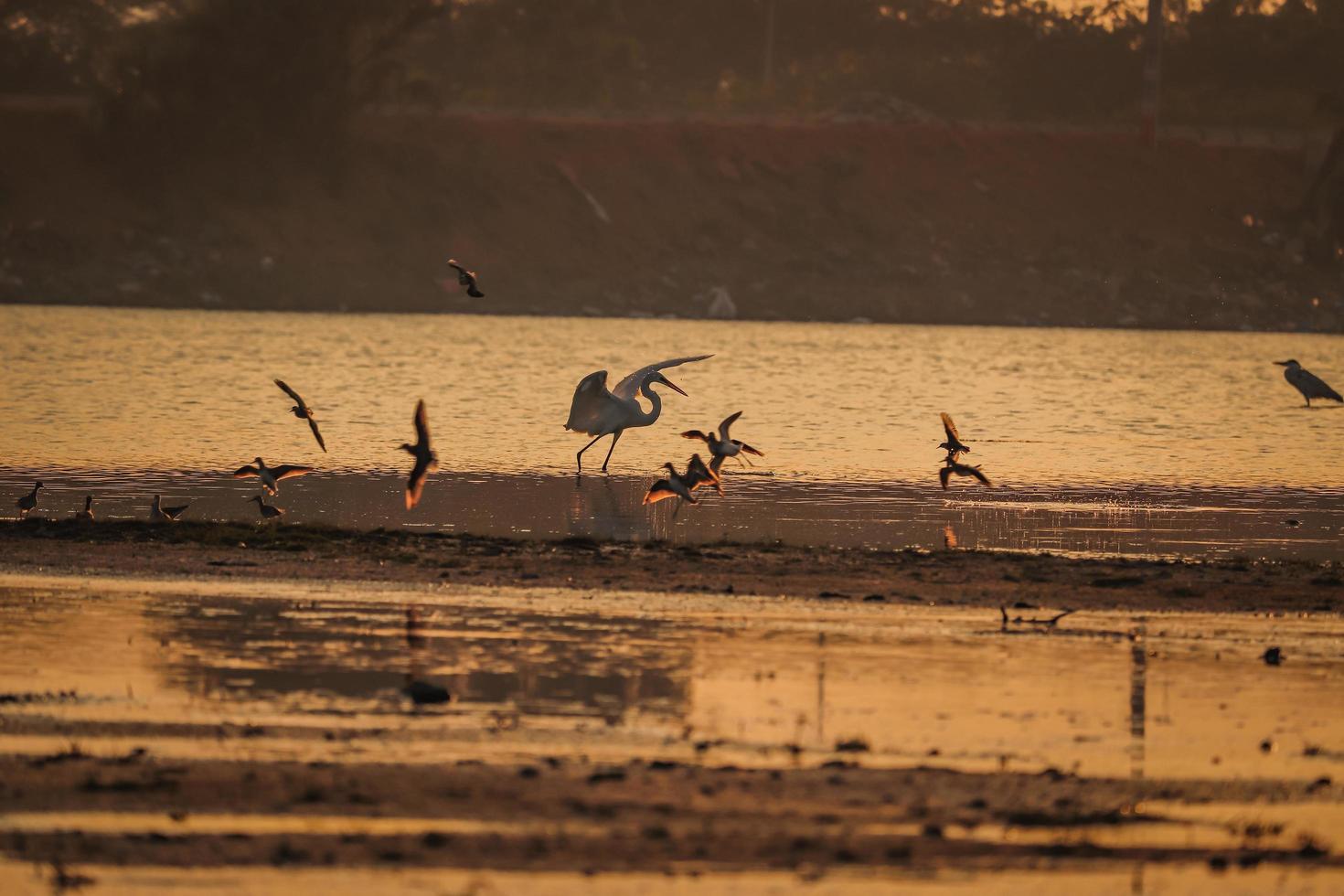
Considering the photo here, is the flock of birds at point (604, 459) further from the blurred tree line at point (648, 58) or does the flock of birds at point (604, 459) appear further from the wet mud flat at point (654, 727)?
the blurred tree line at point (648, 58)

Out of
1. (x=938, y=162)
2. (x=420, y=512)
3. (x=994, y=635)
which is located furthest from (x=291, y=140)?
(x=994, y=635)

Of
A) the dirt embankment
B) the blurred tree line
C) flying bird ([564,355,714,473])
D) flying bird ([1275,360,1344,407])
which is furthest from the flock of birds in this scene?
the blurred tree line

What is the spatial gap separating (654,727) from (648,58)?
284ft

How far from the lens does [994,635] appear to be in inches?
525

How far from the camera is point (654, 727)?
34.6 feet

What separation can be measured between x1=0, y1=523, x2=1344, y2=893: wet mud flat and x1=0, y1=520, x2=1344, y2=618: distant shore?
59 millimetres

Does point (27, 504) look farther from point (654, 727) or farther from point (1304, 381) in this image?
point (1304, 381)

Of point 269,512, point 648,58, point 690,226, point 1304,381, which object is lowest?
point 269,512

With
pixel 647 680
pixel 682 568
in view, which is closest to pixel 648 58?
pixel 682 568

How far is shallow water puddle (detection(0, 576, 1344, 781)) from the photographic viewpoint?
10180mm

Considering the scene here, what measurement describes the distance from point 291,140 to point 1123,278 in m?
27.6

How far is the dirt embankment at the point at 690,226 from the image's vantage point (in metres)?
72.7

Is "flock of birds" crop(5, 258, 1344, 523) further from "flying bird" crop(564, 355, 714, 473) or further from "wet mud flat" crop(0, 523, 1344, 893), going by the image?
"wet mud flat" crop(0, 523, 1344, 893)

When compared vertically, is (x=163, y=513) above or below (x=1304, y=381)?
below
